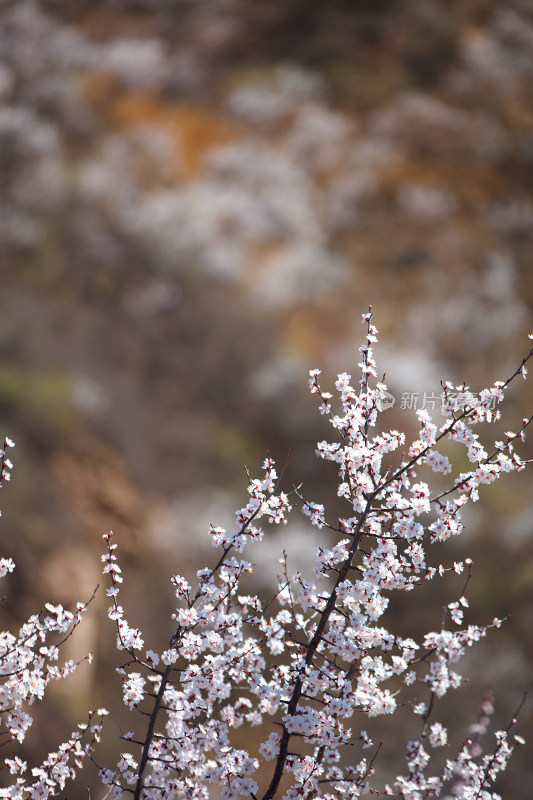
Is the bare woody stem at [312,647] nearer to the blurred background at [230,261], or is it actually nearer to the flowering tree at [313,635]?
the flowering tree at [313,635]

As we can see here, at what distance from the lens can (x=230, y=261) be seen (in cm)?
858

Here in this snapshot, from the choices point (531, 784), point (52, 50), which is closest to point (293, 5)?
point (52, 50)

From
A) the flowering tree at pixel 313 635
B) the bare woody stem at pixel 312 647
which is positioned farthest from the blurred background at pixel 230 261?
the bare woody stem at pixel 312 647

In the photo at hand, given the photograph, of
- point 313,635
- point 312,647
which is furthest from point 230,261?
point 312,647

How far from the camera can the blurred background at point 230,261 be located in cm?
657

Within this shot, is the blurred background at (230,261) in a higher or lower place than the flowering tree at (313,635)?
higher

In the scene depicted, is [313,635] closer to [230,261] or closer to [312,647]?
[312,647]

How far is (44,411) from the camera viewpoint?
700 centimetres

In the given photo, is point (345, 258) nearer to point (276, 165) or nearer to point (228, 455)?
point (276, 165)

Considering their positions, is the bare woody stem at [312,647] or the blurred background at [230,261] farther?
the blurred background at [230,261]

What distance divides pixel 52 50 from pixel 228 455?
22.2 ft

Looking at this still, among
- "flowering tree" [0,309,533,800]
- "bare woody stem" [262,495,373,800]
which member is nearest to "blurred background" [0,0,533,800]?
"flowering tree" [0,309,533,800]

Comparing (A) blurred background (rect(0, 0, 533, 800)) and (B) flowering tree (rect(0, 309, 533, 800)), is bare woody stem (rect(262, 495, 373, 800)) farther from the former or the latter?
(A) blurred background (rect(0, 0, 533, 800))

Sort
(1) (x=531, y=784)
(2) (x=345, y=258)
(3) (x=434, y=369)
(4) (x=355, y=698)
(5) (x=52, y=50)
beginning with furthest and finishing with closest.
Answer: (5) (x=52, y=50) < (2) (x=345, y=258) < (3) (x=434, y=369) < (1) (x=531, y=784) < (4) (x=355, y=698)
